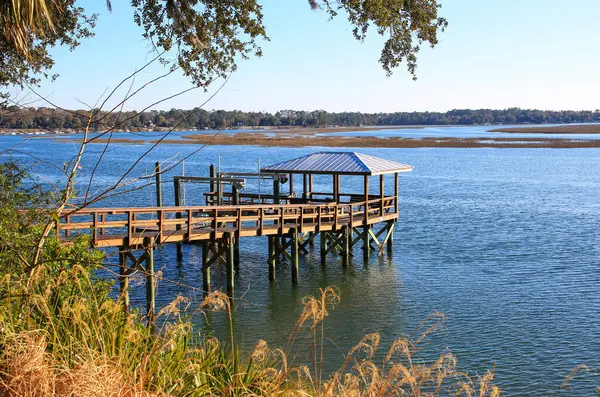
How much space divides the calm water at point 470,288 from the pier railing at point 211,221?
1.68 meters

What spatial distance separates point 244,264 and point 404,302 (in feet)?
23.9

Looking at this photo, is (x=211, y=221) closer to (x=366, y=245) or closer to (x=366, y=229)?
(x=366, y=229)

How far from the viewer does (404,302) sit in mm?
20375

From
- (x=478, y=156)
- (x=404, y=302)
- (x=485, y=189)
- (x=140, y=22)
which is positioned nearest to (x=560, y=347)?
(x=404, y=302)

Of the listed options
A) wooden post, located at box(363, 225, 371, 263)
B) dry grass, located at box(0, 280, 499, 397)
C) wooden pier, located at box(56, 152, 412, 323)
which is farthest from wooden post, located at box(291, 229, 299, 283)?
dry grass, located at box(0, 280, 499, 397)

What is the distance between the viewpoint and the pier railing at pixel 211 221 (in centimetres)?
1744

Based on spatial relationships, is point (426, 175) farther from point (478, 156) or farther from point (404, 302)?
point (404, 302)

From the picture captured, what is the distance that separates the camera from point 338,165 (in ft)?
85.8

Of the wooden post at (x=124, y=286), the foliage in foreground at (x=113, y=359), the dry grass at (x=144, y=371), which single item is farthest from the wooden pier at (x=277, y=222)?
the dry grass at (x=144, y=371)

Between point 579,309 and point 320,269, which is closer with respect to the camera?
point 579,309

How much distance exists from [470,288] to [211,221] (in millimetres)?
7956

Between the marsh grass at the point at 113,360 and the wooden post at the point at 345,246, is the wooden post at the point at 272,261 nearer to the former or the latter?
the wooden post at the point at 345,246

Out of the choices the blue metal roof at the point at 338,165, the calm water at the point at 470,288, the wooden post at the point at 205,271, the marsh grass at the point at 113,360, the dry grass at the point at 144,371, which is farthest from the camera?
the blue metal roof at the point at 338,165

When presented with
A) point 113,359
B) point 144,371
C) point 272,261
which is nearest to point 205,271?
point 272,261
